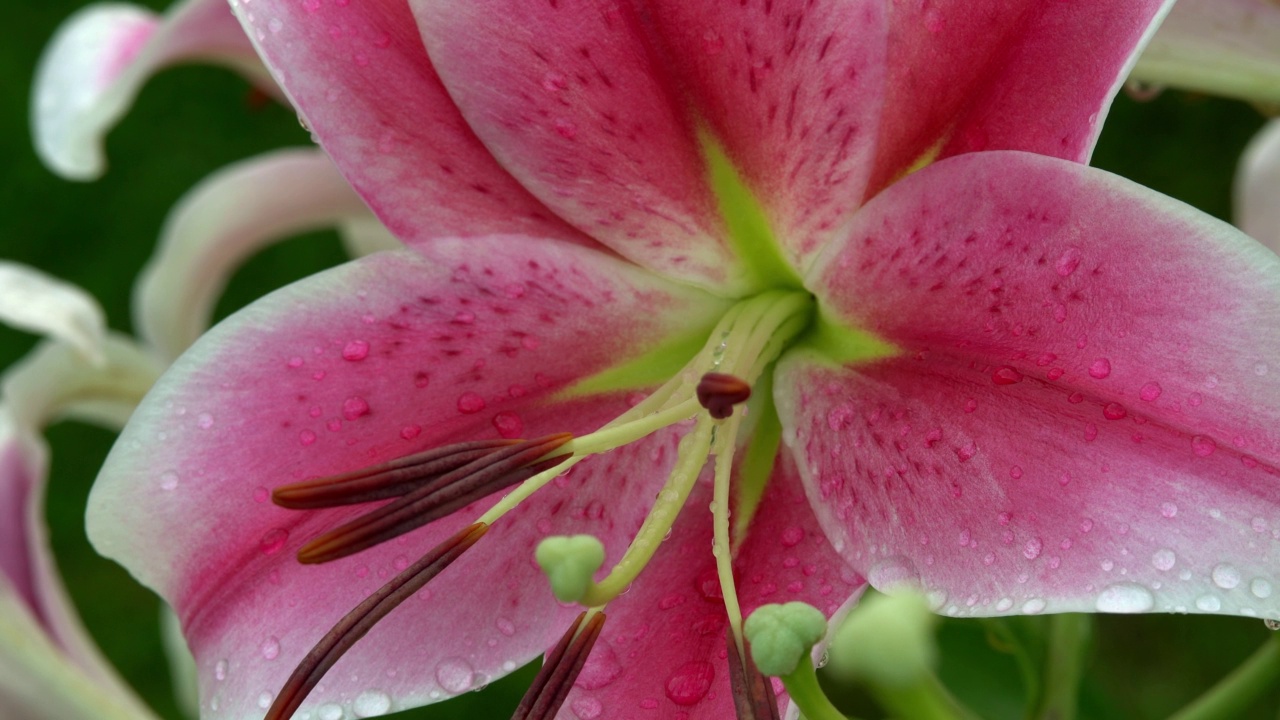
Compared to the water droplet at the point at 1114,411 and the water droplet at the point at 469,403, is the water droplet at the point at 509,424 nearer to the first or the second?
the water droplet at the point at 469,403

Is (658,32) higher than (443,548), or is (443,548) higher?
(658,32)

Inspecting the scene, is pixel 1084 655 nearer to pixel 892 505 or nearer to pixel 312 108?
pixel 892 505

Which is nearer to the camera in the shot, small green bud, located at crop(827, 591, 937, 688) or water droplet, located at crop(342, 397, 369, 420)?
small green bud, located at crop(827, 591, 937, 688)

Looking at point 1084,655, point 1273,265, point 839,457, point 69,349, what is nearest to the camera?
point 1273,265

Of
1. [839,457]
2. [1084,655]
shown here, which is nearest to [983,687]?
[1084,655]

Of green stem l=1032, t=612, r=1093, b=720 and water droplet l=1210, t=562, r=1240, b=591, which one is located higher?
water droplet l=1210, t=562, r=1240, b=591

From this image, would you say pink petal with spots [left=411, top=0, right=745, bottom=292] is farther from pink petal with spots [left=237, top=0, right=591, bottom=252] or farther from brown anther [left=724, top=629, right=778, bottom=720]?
brown anther [left=724, top=629, right=778, bottom=720]

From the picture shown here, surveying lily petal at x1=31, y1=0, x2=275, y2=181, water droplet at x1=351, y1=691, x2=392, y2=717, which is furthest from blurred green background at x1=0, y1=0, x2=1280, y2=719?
water droplet at x1=351, y1=691, x2=392, y2=717
